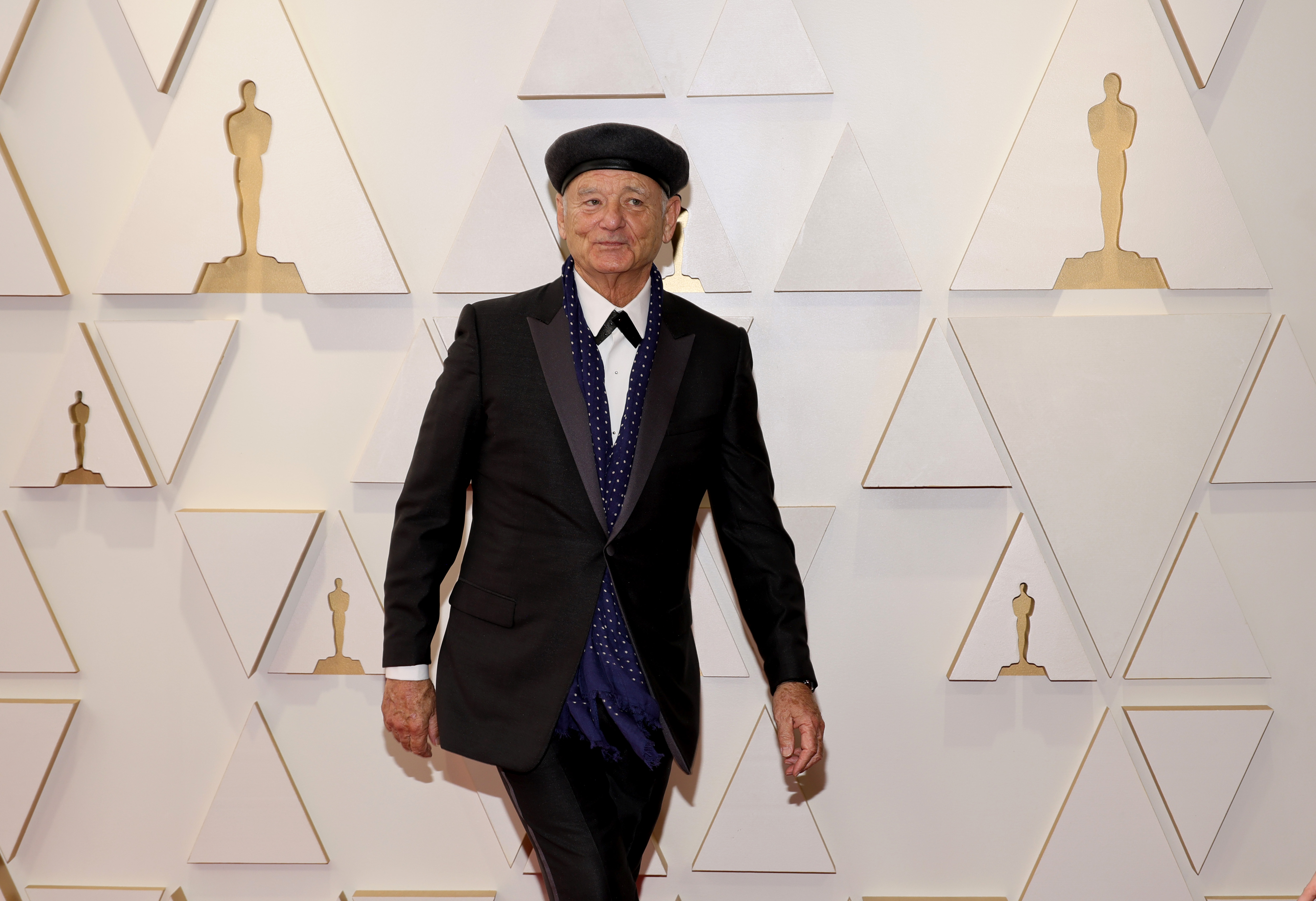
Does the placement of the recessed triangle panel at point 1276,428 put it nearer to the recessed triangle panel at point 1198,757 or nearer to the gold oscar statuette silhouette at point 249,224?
the recessed triangle panel at point 1198,757

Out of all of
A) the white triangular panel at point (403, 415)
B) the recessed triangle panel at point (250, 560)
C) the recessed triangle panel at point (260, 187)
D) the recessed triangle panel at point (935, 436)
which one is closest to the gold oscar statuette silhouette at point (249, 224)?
the recessed triangle panel at point (260, 187)

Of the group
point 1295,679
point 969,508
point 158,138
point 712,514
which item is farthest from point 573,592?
point 1295,679

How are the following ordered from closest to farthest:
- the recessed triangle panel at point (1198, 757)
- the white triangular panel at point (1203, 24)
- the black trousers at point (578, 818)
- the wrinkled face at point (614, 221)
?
the black trousers at point (578, 818) → the wrinkled face at point (614, 221) → the white triangular panel at point (1203, 24) → the recessed triangle panel at point (1198, 757)

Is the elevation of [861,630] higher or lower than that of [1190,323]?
lower

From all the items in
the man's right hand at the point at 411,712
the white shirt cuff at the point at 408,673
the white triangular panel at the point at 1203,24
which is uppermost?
the white triangular panel at the point at 1203,24

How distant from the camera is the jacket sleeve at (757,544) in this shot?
1590 millimetres

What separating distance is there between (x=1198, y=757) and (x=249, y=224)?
2.40 metres

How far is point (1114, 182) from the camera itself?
1.98m

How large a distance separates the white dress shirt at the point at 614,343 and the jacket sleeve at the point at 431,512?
0.10m

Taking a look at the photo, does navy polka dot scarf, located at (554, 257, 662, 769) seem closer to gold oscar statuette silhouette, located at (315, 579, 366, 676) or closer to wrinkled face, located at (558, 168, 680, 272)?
wrinkled face, located at (558, 168, 680, 272)

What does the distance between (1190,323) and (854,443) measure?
763 mm

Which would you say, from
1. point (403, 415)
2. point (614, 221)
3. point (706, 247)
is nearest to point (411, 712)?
point (403, 415)

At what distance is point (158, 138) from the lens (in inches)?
79.3

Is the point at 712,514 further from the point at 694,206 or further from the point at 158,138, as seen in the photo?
the point at 158,138
